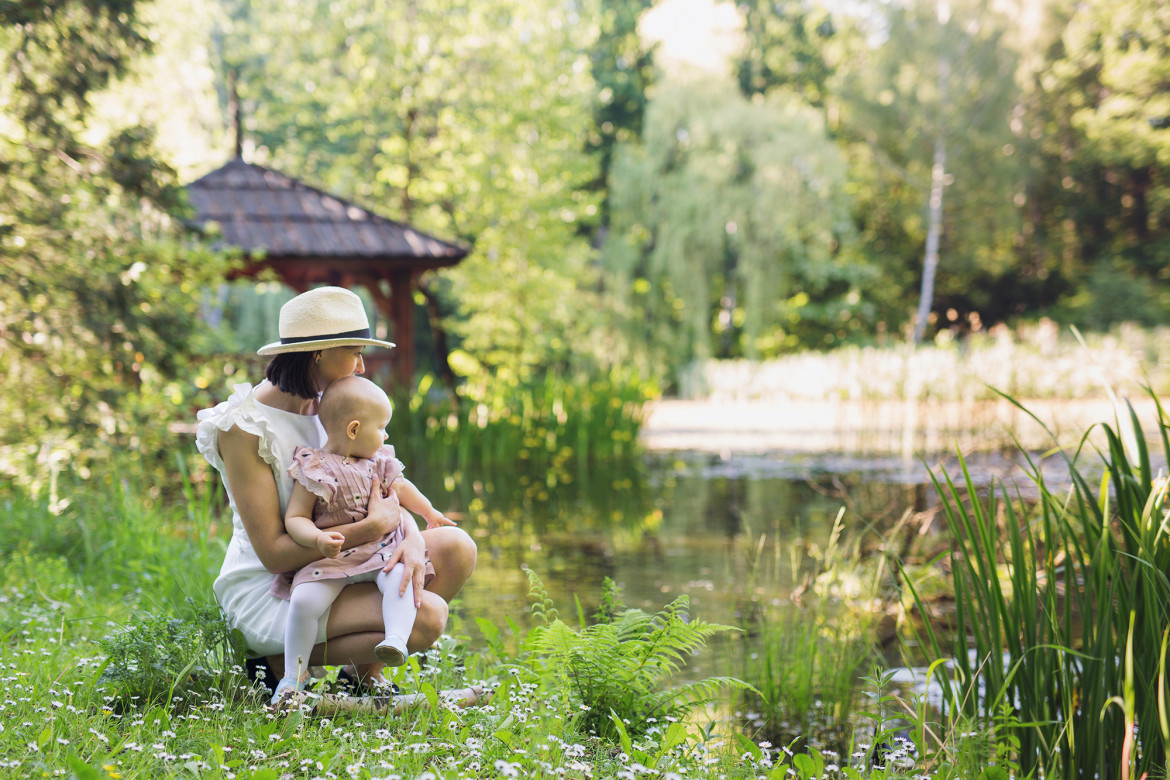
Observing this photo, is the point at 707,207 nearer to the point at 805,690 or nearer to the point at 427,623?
the point at 805,690

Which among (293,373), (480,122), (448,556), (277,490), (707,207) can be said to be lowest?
(448,556)

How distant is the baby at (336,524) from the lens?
2.49 metres

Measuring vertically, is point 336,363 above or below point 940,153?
below

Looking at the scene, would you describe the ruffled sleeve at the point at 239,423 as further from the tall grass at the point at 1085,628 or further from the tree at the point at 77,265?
the tree at the point at 77,265

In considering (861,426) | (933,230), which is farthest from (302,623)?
(933,230)

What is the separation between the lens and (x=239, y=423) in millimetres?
2508

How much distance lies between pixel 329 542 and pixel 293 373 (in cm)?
51

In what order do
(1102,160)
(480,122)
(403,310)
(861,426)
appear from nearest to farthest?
(403,310), (861,426), (480,122), (1102,160)

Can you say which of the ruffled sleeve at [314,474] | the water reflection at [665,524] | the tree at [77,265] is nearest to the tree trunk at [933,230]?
the water reflection at [665,524]

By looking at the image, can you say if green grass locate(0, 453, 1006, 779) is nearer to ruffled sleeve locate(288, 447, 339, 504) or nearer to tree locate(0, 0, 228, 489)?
ruffled sleeve locate(288, 447, 339, 504)

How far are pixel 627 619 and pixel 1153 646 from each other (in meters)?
1.36

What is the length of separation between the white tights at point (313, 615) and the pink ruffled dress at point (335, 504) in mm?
35

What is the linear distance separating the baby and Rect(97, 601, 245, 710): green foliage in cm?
20

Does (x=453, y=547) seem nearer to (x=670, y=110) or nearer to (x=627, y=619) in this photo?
(x=627, y=619)
